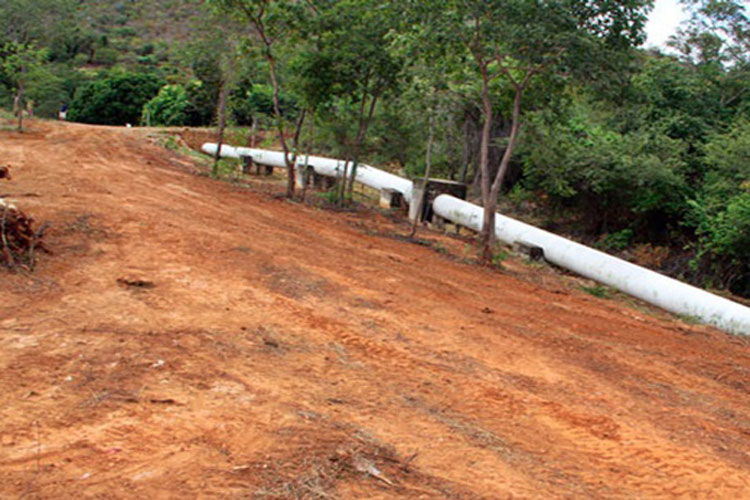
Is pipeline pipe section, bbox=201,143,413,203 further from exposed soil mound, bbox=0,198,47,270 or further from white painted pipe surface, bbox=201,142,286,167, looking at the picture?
exposed soil mound, bbox=0,198,47,270

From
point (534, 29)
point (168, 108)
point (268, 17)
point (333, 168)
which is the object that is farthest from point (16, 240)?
point (168, 108)

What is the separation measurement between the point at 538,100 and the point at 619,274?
341 cm

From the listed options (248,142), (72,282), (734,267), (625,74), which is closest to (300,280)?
(72,282)

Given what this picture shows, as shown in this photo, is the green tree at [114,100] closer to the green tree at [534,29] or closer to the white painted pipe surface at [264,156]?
the white painted pipe surface at [264,156]

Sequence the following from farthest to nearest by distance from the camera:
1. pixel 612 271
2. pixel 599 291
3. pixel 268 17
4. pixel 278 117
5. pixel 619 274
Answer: pixel 278 117 → pixel 268 17 → pixel 612 271 → pixel 619 274 → pixel 599 291

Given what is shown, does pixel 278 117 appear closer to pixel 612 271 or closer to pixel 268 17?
pixel 268 17

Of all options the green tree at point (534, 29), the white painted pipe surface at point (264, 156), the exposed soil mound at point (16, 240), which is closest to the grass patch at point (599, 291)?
the green tree at point (534, 29)

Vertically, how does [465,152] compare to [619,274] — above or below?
above

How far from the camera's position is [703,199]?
54.1 ft

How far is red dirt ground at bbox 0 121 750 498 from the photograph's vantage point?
11.6 ft

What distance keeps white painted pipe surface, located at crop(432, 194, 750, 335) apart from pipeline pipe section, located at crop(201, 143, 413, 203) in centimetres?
250

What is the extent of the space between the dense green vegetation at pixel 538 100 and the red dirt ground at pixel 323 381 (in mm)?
3823

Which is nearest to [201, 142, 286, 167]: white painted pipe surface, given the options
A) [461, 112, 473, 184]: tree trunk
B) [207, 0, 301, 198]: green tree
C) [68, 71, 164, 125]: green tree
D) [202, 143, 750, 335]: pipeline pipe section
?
[202, 143, 750, 335]: pipeline pipe section

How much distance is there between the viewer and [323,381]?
15.9 ft
